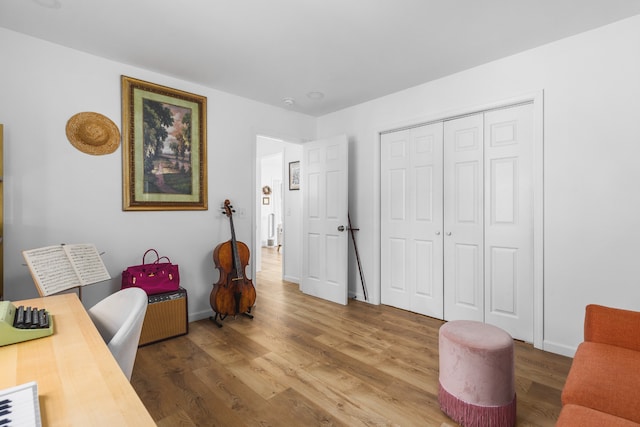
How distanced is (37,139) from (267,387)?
8.30 feet

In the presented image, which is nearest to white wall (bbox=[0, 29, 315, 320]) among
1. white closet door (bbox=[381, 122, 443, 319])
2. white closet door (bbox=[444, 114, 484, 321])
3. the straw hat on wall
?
the straw hat on wall

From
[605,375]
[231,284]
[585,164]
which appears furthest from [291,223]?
[605,375]

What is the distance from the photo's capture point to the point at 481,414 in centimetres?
159

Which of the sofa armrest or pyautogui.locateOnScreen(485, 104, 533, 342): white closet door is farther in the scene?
pyautogui.locateOnScreen(485, 104, 533, 342): white closet door

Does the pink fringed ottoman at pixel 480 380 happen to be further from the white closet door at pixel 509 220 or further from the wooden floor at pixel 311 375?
the white closet door at pixel 509 220

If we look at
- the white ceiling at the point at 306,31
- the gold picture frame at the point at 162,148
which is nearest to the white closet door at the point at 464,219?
the white ceiling at the point at 306,31

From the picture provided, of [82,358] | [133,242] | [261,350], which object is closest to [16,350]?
[82,358]

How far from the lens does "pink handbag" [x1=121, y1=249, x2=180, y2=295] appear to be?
8.50ft

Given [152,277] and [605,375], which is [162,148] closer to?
[152,277]

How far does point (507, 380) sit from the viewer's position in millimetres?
1601

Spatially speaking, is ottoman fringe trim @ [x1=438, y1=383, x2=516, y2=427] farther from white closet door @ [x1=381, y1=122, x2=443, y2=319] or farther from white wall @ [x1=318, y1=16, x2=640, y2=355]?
white closet door @ [x1=381, y1=122, x2=443, y2=319]

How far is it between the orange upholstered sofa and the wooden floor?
1.65 ft

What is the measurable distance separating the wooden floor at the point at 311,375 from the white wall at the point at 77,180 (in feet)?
2.88

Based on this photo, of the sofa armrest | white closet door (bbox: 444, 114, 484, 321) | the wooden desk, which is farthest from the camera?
white closet door (bbox: 444, 114, 484, 321)
